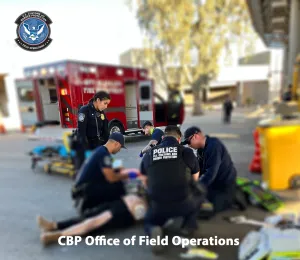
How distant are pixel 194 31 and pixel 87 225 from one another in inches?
254

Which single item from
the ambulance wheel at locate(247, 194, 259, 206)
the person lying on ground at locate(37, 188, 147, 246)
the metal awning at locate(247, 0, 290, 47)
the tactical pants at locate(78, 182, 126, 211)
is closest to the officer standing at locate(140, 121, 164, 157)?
the person lying on ground at locate(37, 188, 147, 246)

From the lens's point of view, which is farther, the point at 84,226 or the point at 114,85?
the point at 84,226

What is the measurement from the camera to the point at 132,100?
620mm

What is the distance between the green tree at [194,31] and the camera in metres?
4.48

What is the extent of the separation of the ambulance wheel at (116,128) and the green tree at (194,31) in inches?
130

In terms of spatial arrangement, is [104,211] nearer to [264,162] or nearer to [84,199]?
[84,199]

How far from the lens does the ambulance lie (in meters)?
0.59

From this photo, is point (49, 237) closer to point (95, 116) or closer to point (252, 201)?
point (95, 116)

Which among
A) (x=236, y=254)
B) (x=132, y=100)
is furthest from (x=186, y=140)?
(x=236, y=254)

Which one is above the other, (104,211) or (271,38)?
(271,38)

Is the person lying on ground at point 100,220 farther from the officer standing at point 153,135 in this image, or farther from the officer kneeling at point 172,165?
the officer standing at point 153,135

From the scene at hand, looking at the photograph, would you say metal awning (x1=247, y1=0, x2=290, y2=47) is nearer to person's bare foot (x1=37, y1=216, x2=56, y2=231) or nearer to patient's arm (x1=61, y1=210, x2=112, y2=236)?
patient's arm (x1=61, y1=210, x2=112, y2=236)

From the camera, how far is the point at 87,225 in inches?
111

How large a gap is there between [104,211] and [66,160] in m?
2.95
